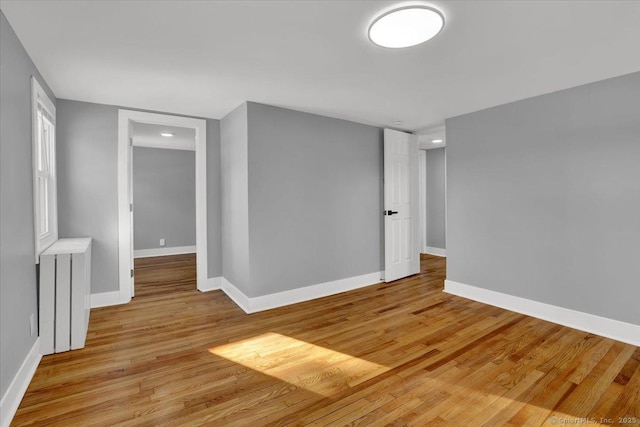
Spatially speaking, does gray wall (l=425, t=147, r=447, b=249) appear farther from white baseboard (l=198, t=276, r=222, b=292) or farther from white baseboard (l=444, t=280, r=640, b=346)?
white baseboard (l=198, t=276, r=222, b=292)

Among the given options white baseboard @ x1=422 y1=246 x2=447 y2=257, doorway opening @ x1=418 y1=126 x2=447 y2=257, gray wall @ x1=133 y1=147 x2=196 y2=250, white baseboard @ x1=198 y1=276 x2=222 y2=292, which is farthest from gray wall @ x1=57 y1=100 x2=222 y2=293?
white baseboard @ x1=422 y1=246 x2=447 y2=257

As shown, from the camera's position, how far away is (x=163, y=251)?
6828 mm

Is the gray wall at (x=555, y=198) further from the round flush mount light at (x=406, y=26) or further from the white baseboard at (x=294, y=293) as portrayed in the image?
the round flush mount light at (x=406, y=26)

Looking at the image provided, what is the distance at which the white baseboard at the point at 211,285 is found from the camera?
13.4ft

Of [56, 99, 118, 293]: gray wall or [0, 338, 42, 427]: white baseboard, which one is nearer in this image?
[0, 338, 42, 427]: white baseboard

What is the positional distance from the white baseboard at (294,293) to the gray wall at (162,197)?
3449mm

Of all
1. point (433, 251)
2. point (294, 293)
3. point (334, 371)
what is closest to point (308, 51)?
point (334, 371)

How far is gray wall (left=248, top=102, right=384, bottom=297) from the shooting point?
3.39m

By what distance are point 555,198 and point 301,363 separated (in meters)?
2.88

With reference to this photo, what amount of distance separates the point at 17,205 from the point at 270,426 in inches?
83.1

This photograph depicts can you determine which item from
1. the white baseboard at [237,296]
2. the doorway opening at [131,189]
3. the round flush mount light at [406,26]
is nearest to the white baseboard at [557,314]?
the white baseboard at [237,296]

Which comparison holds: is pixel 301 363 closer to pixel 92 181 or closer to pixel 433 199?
pixel 92 181

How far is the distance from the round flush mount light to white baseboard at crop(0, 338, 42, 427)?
298 cm

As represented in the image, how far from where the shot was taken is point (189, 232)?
7113mm
